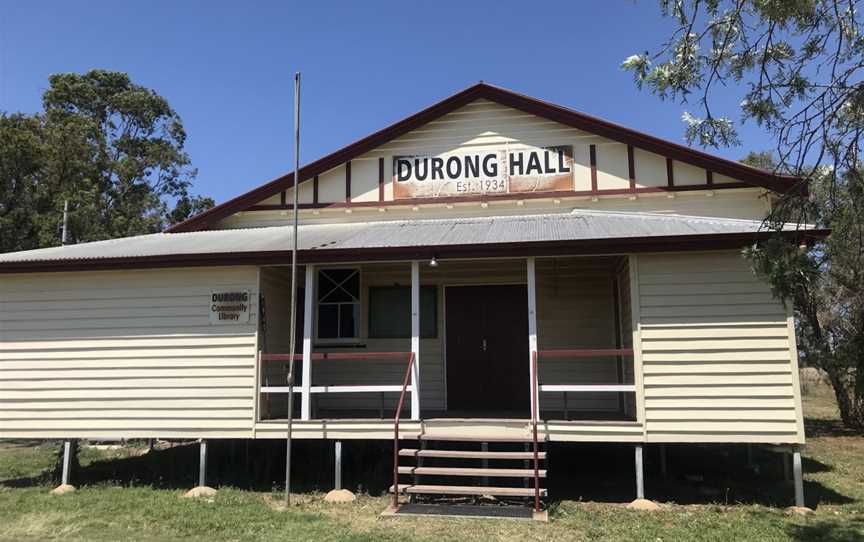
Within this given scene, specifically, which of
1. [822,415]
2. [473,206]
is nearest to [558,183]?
[473,206]

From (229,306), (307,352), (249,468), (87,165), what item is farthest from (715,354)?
(87,165)

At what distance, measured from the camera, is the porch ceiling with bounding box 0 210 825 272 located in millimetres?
8523

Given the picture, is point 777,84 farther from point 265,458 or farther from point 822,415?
point 822,415

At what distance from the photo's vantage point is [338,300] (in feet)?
37.5

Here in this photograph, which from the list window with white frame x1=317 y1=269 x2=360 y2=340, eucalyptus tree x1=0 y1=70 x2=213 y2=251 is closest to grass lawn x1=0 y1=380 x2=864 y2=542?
window with white frame x1=317 y1=269 x2=360 y2=340

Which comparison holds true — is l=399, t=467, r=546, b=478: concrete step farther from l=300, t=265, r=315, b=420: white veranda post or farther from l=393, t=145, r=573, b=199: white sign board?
l=393, t=145, r=573, b=199: white sign board

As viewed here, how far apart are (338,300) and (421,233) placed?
96.6 inches

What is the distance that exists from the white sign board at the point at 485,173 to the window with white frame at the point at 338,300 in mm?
1729

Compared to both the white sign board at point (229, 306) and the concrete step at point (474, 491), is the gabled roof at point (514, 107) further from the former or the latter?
the concrete step at point (474, 491)

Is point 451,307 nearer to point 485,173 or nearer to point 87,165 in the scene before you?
point 485,173

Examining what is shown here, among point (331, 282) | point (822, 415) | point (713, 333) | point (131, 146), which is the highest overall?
point (131, 146)

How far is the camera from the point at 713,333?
8.25m

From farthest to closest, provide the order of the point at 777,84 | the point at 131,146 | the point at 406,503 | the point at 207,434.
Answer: the point at 131,146 < the point at 207,434 < the point at 406,503 < the point at 777,84

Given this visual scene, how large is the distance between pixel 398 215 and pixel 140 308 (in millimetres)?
4484
